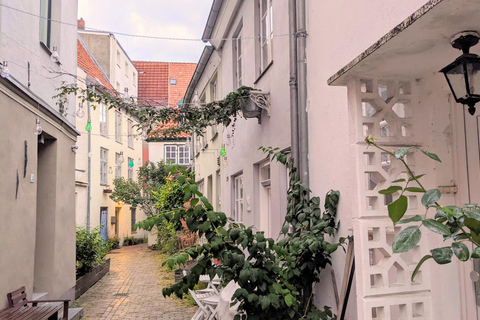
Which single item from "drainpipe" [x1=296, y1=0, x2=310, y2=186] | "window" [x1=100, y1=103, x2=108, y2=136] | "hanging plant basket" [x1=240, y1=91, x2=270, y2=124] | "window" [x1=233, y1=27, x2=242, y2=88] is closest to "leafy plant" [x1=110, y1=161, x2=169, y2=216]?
"window" [x1=100, y1=103, x2=108, y2=136]

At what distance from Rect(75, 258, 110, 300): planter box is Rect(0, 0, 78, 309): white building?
28.2 inches

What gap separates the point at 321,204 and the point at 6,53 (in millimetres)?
4616

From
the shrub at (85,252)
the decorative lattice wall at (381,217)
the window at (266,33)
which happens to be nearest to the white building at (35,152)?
the shrub at (85,252)

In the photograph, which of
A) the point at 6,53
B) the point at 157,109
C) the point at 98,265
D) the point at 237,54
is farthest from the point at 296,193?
the point at 98,265

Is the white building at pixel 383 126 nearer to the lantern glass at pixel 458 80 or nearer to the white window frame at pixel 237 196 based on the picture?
the lantern glass at pixel 458 80

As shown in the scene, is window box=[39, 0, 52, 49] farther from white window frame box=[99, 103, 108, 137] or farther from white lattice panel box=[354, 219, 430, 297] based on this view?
white window frame box=[99, 103, 108, 137]

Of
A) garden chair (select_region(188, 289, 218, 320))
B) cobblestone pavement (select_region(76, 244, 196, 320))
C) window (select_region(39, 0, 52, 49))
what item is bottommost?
cobblestone pavement (select_region(76, 244, 196, 320))

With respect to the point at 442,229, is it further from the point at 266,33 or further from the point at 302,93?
the point at 266,33

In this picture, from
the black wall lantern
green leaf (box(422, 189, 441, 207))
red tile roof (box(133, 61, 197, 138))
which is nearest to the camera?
green leaf (box(422, 189, 441, 207))

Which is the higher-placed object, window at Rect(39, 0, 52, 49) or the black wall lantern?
window at Rect(39, 0, 52, 49)

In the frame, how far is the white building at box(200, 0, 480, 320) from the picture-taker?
279cm

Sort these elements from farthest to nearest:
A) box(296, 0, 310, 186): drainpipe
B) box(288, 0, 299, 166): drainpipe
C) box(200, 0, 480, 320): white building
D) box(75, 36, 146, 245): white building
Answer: box(75, 36, 146, 245): white building → box(288, 0, 299, 166): drainpipe → box(296, 0, 310, 186): drainpipe → box(200, 0, 480, 320): white building

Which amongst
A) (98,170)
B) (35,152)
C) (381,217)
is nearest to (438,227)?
(381,217)

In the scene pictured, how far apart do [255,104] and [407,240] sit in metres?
5.51
